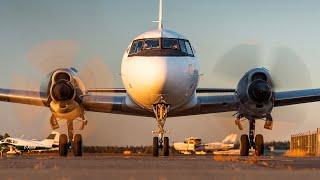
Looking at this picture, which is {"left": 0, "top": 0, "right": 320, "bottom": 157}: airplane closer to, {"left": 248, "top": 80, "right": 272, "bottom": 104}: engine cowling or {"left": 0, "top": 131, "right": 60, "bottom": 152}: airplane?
{"left": 248, "top": 80, "right": 272, "bottom": 104}: engine cowling

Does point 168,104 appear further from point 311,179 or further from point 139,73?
point 311,179

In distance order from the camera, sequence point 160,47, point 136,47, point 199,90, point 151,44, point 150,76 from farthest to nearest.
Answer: point 199,90
point 136,47
point 151,44
point 160,47
point 150,76

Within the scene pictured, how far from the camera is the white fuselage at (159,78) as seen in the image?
2044cm

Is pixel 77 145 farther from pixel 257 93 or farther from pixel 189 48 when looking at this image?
pixel 257 93

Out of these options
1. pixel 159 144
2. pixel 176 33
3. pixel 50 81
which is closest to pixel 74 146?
pixel 50 81

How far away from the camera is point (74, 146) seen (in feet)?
83.9

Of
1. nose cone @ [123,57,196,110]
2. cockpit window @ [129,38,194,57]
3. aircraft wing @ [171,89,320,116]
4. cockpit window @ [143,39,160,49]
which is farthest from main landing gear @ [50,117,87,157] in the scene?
cockpit window @ [143,39,160,49]

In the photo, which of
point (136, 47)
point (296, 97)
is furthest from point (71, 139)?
point (296, 97)

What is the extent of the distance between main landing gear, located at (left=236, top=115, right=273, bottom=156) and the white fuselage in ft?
13.8

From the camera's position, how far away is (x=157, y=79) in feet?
66.6

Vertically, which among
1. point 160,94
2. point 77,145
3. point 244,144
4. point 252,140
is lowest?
point 77,145

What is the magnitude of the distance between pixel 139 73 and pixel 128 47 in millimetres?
2756

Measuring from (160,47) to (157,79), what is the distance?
6.01 feet

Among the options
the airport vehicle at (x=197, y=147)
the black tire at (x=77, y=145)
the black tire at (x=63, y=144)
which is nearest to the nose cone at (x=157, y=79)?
the black tire at (x=77, y=145)
